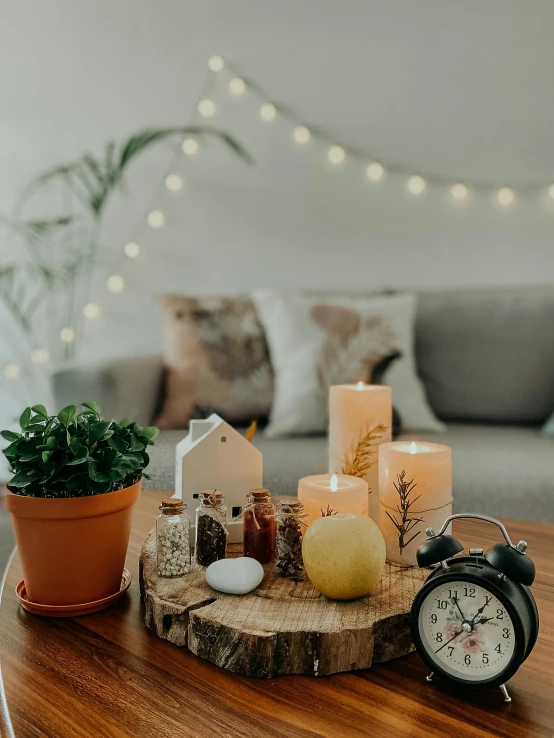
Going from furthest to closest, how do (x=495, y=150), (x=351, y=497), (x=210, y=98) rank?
(x=210, y=98) → (x=495, y=150) → (x=351, y=497)

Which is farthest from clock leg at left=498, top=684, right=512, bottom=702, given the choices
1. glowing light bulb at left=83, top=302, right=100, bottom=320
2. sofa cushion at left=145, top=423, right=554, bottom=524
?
glowing light bulb at left=83, top=302, right=100, bottom=320

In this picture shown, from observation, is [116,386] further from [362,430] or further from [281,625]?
[281,625]

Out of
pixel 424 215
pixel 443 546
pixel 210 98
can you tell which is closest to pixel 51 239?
pixel 210 98

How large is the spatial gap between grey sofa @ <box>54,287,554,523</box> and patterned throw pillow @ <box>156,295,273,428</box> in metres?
0.08

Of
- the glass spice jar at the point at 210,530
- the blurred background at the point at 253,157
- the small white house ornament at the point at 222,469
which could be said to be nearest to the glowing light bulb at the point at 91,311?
the blurred background at the point at 253,157

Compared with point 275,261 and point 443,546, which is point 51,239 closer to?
point 275,261

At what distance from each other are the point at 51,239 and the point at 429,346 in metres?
1.58

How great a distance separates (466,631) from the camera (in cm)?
61

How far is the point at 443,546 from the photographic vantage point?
622mm

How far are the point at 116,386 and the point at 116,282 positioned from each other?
36.3 inches

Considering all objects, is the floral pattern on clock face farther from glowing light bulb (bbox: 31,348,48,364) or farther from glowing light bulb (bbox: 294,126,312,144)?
glowing light bulb (bbox: 31,348,48,364)

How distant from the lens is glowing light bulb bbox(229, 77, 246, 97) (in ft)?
8.41

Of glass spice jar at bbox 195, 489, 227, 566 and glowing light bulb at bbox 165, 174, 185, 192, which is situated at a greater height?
glowing light bulb at bbox 165, 174, 185, 192

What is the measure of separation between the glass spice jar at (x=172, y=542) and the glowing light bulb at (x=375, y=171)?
1977 mm
